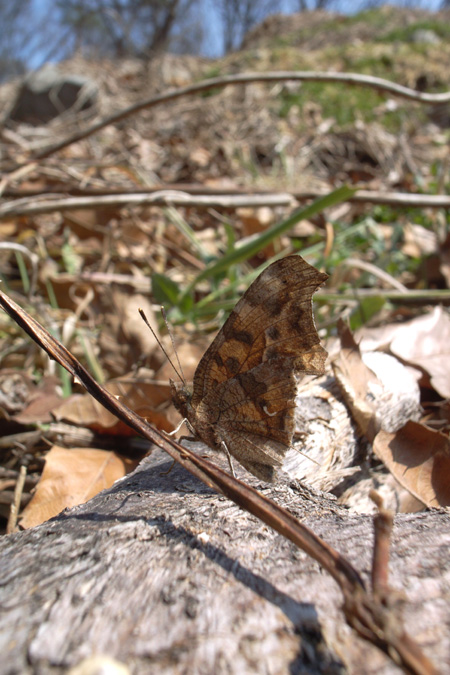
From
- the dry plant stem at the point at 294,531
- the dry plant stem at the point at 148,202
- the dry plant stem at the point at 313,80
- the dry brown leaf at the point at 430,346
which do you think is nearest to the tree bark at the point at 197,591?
the dry plant stem at the point at 294,531

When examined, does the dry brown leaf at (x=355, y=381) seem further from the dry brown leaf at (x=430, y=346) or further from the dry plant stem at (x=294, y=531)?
the dry plant stem at (x=294, y=531)

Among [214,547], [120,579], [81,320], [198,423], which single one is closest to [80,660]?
[120,579]

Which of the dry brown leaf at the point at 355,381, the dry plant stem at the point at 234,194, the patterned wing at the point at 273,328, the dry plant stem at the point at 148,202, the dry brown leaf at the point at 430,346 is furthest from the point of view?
the dry plant stem at the point at 234,194

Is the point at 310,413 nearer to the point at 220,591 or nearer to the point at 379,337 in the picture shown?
the point at 379,337

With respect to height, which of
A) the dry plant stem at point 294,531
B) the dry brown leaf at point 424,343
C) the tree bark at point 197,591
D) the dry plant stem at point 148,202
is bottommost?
the tree bark at point 197,591

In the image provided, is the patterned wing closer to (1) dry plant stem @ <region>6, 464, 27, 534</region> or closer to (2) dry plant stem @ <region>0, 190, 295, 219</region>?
(1) dry plant stem @ <region>6, 464, 27, 534</region>

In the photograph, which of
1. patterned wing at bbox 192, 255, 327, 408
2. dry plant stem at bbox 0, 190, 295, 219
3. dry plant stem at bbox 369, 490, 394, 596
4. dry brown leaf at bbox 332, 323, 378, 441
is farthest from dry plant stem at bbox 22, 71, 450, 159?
dry plant stem at bbox 369, 490, 394, 596

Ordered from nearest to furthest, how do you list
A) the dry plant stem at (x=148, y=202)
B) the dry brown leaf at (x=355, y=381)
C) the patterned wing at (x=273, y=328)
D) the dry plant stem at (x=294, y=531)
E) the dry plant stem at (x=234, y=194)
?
the dry plant stem at (x=294, y=531) < the patterned wing at (x=273, y=328) < the dry brown leaf at (x=355, y=381) < the dry plant stem at (x=148, y=202) < the dry plant stem at (x=234, y=194)
